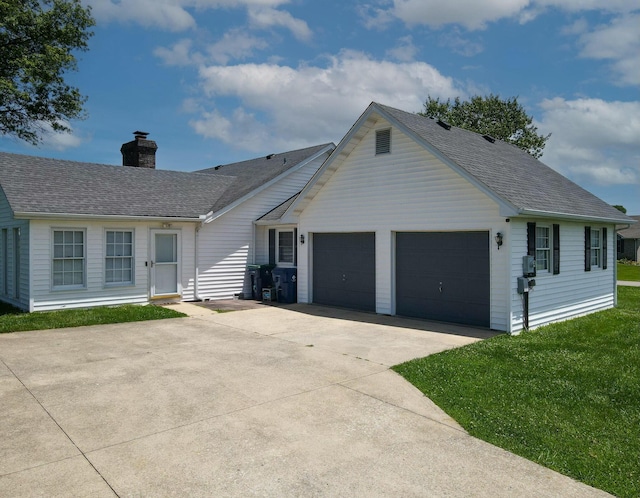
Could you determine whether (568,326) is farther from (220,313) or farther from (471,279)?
(220,313)

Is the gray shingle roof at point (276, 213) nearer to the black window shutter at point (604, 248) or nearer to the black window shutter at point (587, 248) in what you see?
the black window shutter at point (587, 248)

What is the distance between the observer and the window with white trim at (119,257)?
1398 centimetres

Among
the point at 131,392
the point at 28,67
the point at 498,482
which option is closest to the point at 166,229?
the point at 131,392

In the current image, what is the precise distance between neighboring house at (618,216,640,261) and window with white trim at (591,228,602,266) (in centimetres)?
3784

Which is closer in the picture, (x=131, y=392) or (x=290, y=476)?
(x=290, y=476)

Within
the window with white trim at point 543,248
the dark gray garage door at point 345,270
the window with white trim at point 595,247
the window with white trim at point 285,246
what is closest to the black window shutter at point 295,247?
the window with white trim at point 285,246

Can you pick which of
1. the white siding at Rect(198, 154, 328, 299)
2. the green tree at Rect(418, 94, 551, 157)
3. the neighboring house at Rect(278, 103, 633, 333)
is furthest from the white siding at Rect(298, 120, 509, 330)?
the green tree at Rect(418, 94, 551, 157)

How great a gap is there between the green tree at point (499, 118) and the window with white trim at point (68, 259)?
31741mm

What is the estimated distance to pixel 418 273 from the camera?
→ 1212 cm

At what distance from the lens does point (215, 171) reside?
983 inches

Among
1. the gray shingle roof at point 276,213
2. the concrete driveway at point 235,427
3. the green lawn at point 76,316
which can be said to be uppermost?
the gray shingle roof at point 276,213

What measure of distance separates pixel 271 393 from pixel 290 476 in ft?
7.29

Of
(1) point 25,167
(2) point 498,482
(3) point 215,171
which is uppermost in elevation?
(3) point 215,171

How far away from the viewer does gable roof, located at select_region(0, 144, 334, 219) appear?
13.0 m
